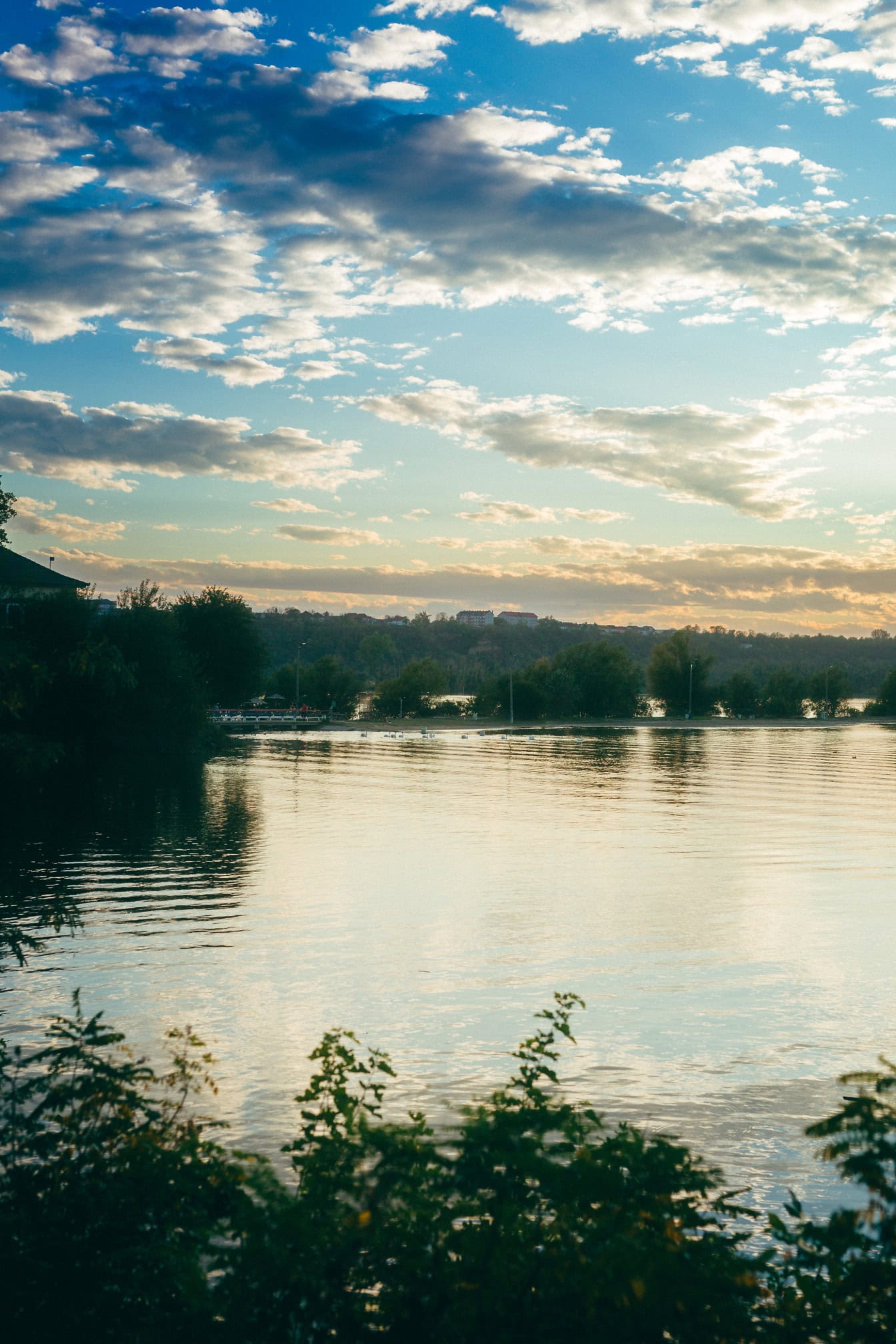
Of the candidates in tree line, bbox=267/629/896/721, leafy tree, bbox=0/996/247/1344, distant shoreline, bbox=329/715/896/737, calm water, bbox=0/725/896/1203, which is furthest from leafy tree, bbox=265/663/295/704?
leafy tree, bbox=0/996/247/1344

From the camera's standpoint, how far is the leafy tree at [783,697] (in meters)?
148

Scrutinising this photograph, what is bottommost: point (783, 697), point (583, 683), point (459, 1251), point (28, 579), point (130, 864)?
point (130, 864)

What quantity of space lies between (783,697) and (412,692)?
55.2m

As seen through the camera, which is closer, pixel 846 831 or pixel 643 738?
pixel 846 831

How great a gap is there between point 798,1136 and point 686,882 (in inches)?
547

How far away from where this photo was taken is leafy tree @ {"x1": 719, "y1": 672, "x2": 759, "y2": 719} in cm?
14862

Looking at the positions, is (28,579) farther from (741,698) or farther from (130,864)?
(741,698)

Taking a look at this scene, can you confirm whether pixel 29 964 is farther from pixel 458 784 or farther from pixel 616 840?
pixel 458 784

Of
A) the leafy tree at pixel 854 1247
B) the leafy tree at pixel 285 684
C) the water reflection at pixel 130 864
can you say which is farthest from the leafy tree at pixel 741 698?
the leafy tree at pixel 854 1247

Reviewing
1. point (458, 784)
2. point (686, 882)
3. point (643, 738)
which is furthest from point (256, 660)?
point (686, 882)

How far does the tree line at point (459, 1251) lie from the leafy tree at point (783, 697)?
14939 cm

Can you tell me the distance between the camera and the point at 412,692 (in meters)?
130

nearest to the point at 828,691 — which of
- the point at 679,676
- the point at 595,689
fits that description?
the point at 679,676

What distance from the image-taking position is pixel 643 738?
100 meters
